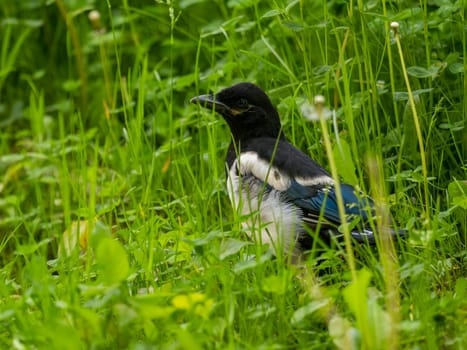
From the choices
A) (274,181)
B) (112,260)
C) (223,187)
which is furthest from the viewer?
(223,187)

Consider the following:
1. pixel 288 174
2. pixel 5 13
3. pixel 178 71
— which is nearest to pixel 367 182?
pixel 288 174

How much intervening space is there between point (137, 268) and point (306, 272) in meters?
0.59

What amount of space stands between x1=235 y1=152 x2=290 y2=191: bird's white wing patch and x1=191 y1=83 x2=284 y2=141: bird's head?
20 cm

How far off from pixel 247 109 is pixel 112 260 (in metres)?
1.61

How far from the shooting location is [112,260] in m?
2.63

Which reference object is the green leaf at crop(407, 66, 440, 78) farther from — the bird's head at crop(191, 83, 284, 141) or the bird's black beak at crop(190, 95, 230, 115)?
the bird's black beak at crop(190, 95, 230, 115)

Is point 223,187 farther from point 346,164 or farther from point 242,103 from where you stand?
point 346,164

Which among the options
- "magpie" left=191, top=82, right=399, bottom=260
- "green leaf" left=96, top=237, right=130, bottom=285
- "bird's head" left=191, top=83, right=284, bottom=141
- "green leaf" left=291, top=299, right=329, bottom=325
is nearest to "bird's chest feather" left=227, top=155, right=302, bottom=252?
"magpie" left=191, top=82, right=399, bottom=260

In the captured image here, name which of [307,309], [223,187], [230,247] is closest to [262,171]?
[223,187]

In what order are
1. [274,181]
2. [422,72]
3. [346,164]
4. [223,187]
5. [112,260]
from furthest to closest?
[223,187]
[422,72]
[274,181]
[346,164]
[112,260]

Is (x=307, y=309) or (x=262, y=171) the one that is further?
(x=262, y=171)

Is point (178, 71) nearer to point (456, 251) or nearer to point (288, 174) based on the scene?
point (288, 174)

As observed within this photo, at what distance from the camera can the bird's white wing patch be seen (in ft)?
12.3

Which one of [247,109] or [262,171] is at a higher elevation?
[247,109]
